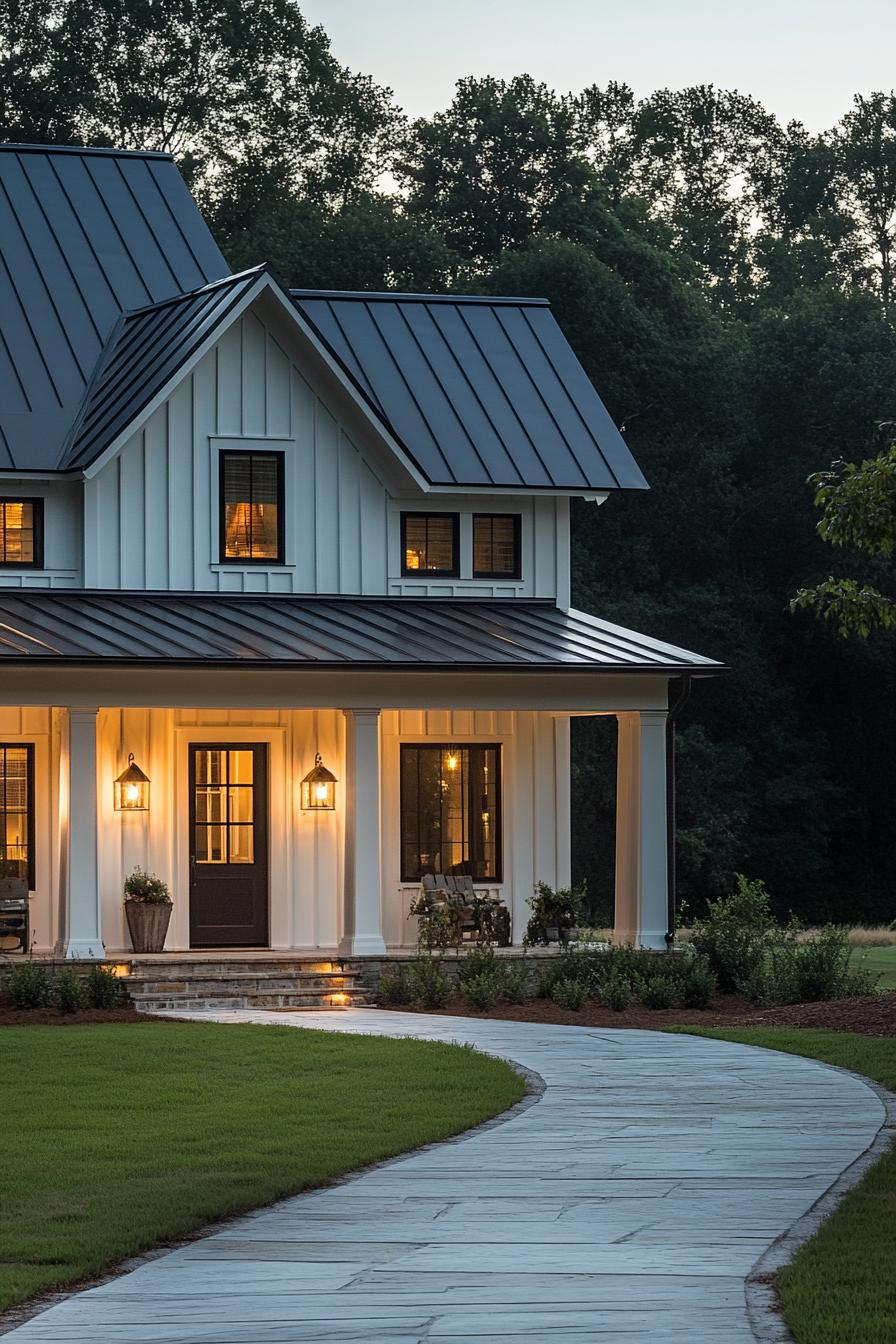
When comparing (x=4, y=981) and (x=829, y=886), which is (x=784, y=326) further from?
(x=4, y=981)

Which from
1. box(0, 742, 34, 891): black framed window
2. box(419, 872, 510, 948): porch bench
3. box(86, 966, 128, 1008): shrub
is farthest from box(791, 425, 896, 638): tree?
box(0, 742, 34, 891): black framed window

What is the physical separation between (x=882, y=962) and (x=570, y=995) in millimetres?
10059

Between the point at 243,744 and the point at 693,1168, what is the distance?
13.0 meters

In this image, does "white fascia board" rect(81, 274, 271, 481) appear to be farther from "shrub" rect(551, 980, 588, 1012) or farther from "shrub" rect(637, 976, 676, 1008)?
"shrub" rect(637, 976, 676, 1008)

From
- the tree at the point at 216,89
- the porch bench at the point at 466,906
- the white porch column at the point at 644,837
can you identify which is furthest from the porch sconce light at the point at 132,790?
the tree at the point at 216,89

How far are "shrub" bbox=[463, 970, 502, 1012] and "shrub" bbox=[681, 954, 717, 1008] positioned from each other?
1.72 m

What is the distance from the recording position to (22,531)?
23.3m

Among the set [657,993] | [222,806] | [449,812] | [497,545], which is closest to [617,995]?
[657,993]

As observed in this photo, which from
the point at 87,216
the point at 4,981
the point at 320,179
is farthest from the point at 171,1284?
the point at 320,179

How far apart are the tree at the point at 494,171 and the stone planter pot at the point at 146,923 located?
105 feet

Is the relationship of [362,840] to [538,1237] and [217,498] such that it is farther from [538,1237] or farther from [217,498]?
[538,1237]

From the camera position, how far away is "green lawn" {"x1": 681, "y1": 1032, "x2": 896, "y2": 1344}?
701cm

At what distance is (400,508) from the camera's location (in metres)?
24.4

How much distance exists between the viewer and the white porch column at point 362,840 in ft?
68.9
